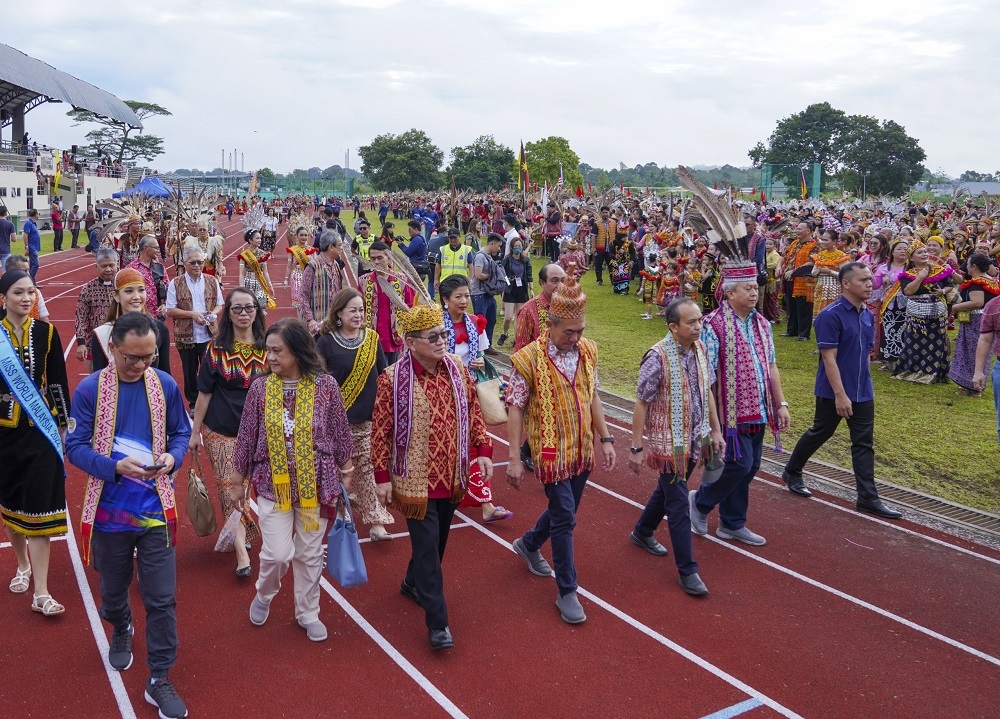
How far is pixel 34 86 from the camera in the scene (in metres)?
53.1

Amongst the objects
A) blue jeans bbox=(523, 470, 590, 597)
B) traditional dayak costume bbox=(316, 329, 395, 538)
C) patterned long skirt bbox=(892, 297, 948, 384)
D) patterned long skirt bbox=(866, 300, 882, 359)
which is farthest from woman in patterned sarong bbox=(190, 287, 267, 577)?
patterned long skirt bbox=(866, 300, 882, 359)

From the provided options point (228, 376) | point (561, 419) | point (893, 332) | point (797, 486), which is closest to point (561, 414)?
point (561, 419)

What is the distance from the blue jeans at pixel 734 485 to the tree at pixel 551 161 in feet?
184

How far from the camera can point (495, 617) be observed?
5.12 m

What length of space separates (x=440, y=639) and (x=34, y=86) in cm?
5961

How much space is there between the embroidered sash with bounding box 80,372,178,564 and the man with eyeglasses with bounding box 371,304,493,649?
1.06 meters

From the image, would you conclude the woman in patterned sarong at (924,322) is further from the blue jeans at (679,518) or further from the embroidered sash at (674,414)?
the blue jeans at (679,518)

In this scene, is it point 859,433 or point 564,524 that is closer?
point 564,524

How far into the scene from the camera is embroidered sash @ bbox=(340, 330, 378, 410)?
586cm

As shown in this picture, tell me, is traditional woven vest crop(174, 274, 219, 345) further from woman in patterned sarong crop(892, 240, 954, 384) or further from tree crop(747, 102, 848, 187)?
tree crop(747, 102, 848, 187)

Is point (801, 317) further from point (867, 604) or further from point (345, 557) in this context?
point (345, 557)

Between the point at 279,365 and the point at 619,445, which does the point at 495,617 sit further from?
the point at 619,445

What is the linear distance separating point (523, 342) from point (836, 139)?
79471 mm

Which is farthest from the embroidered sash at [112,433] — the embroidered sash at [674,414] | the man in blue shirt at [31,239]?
the man in blue shirt at [31,239]
